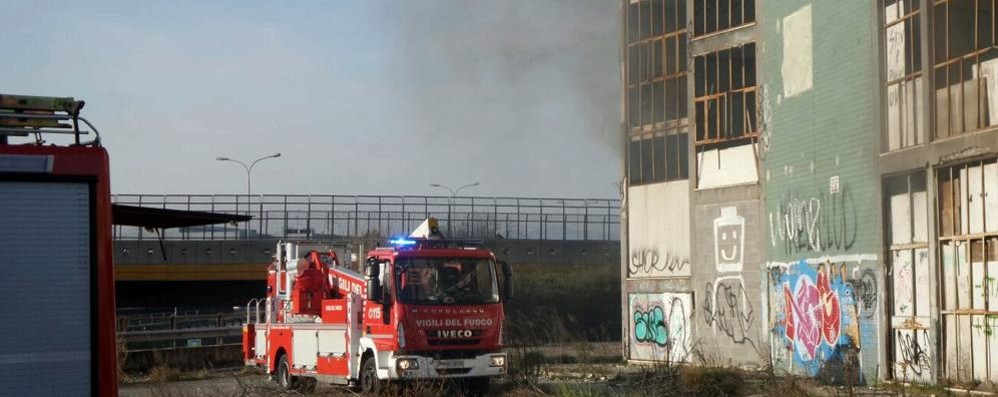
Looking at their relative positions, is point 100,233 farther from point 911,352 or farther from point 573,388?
point 911,352

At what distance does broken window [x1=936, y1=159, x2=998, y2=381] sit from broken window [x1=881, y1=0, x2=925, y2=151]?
1615mm

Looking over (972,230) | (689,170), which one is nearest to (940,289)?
(972,230)

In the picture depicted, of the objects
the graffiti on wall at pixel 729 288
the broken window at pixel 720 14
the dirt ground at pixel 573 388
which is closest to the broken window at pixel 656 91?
the broken window at pixel 720 14

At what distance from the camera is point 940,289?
848 inches

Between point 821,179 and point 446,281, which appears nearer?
point 446,281

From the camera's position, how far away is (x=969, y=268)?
68.3 ft

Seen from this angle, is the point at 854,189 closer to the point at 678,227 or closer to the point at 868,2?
the point at 868,2

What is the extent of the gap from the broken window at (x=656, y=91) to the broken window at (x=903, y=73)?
909 centimetres

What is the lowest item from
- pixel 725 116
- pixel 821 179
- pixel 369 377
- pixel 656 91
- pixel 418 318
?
pixel 369 377

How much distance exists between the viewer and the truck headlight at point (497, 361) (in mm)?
20875

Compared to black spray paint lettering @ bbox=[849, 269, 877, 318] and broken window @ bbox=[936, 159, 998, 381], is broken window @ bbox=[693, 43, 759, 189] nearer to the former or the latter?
black spray paint lettering @ bbox=[849, 269, 877, 318]

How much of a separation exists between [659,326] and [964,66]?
1378 cm

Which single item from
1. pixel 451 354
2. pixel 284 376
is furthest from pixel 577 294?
pixel 451 354

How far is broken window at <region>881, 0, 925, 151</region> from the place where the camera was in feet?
74.9
